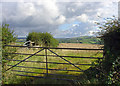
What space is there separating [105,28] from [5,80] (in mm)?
3720

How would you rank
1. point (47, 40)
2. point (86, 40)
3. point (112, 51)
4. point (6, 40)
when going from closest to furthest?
point (112, 51), point (86, 40), point (6, 40), point (47, 40)

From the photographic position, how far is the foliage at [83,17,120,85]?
2.49 m

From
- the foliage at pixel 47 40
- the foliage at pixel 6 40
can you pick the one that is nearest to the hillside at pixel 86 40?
the foliage at pixel 47 40

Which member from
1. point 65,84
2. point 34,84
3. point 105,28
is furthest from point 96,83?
point 34,84

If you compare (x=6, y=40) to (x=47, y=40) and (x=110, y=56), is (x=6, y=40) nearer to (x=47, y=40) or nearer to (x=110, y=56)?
(x=47, y=40)

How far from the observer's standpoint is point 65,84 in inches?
120

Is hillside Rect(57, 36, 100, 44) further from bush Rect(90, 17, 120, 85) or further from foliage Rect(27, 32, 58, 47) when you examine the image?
foliage Rect(27, 32, 58, 47)

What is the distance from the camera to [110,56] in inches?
101

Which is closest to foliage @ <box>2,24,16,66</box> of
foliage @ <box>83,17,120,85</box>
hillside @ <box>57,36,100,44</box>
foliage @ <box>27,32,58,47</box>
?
foliage @ <box>27,32,58,47</box>

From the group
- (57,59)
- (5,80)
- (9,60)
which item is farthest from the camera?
(57,59)

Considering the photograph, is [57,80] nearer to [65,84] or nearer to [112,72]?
[65,84]

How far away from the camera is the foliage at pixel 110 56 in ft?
8.16

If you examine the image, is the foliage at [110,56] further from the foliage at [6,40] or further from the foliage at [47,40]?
the foliage at [6,40]

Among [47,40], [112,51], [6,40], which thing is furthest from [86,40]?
[6,40]
